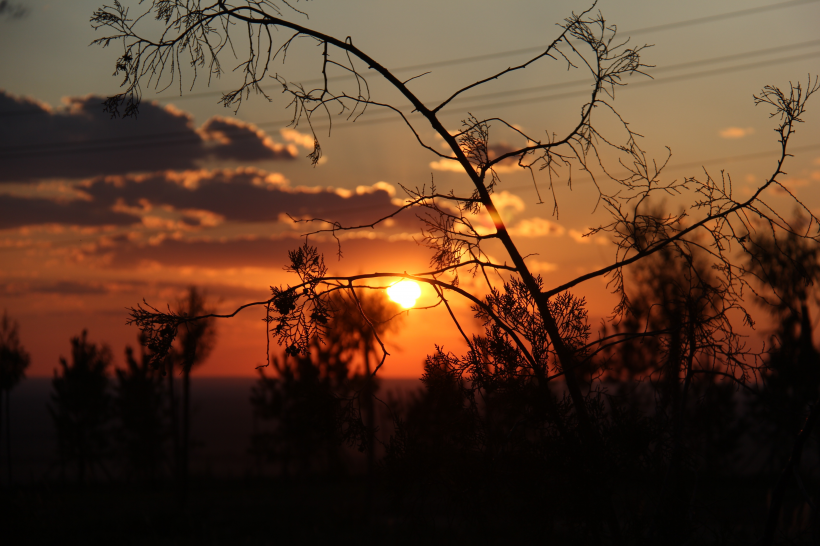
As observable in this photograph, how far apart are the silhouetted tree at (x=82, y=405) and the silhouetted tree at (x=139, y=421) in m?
1.46

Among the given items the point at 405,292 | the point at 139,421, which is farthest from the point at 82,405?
the point at 405,292

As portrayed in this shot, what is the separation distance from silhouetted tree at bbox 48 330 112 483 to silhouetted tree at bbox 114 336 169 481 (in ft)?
4.79

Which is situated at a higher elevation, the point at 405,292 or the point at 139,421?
the point at 405,292

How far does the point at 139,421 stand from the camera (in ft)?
162

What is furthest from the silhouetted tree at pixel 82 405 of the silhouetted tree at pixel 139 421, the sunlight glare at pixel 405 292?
the sunlight glare at pixel 405 292

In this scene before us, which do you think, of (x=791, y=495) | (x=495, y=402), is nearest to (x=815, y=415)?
(x=495, y=402)

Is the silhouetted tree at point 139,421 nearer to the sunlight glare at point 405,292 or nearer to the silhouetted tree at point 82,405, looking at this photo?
the silhouetted tree at point 82,405

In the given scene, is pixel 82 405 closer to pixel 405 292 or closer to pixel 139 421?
pixel 139 421

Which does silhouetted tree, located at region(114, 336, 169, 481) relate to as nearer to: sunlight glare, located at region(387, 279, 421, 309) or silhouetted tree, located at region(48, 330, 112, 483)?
silhouetted tree, located at region(48, 330, 112, 483)

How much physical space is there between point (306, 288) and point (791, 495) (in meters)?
39.8

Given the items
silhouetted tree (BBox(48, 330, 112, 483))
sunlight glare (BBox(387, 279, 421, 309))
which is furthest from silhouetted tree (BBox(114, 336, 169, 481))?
sunlight glare (BBox(387, 279, 421, 309))

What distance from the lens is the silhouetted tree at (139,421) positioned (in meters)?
47.8

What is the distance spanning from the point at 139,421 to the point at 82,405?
4713 millimetres

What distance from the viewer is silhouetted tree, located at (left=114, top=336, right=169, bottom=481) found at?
47844 millimetres
